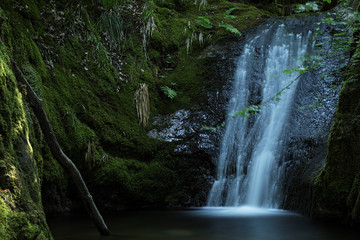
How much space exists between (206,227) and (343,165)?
6.83 ft

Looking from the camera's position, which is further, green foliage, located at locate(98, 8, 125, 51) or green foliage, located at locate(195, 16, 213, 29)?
green foliage, located at locate(195, 16, 213, 29)

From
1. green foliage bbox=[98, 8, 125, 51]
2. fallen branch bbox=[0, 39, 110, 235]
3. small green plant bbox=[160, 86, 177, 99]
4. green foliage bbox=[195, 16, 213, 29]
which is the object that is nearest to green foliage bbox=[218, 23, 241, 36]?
green foliage bbox=[195, 16, 213, 29]

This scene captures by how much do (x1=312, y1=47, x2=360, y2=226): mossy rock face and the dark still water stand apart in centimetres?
29

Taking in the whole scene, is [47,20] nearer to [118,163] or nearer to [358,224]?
[118,163]

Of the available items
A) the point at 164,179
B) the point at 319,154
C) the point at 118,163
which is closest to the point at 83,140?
the point at 118,163

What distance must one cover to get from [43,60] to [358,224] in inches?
211

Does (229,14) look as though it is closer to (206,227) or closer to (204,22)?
(204,22)

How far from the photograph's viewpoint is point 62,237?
375cm

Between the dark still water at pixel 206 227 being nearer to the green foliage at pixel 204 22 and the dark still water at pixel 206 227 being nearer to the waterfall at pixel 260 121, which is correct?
the waterfall at pixel 260 121

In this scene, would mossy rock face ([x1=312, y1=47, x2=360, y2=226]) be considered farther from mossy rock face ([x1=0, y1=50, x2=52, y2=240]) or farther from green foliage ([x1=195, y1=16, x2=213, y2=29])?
green foliage ([x1=195, y1=16, x2=213, y2=29])

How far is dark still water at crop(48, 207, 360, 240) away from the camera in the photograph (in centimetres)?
387

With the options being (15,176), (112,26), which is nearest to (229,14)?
(112,26)

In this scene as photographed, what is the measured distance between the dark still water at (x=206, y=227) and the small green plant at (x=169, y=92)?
118 inches

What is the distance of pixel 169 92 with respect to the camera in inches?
300
